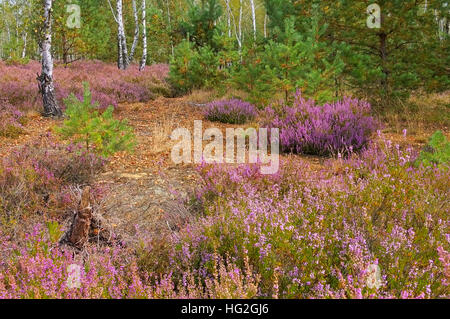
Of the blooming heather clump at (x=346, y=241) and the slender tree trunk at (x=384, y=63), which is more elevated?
the slender tree trunk at (x=384, y=63)

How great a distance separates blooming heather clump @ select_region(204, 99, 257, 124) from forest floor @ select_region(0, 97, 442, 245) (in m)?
0.39

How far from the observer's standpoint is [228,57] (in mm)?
12453

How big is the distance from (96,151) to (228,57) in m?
8.06

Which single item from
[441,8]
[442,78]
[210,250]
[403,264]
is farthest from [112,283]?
[441,8]

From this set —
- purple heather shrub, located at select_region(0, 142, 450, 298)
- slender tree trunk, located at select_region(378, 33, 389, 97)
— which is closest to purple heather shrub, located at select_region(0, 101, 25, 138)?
purple heather shrub, located at select_region(0, 142, 450, 298)

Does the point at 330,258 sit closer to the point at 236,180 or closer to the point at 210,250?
the point at 210,250

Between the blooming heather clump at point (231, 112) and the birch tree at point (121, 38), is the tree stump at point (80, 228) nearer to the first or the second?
the blooming heather clump at point (231, 112)

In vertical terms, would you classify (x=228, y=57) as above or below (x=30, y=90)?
above

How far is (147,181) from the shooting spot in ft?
16.2

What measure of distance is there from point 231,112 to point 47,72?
469 centimetres

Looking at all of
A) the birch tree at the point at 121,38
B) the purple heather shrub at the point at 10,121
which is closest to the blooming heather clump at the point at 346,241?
the purple heather shrub at the point at 10,121

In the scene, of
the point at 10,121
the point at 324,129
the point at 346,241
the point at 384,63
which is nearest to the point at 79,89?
the point at 10,121

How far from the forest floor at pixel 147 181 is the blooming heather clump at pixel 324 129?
0.32 metres

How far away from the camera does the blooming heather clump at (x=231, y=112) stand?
8922 mm
